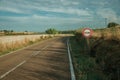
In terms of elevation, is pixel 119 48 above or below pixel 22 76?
above

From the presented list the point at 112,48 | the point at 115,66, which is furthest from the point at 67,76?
the point at 112,48

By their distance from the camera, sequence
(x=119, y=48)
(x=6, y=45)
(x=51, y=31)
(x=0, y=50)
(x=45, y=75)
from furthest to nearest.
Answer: (x=51, y=31), (x=6, y=45), (x=0, y=50), (x=119, y=48), (x=45, y=75)

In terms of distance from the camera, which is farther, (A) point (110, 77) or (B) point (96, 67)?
(B) point (96, 67)

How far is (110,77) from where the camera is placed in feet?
35.1

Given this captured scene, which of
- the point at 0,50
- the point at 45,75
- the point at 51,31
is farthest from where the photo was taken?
the point at 51,31

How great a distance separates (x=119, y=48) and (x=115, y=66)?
215 cm

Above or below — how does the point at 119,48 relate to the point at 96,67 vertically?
above

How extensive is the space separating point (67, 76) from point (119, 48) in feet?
13.2

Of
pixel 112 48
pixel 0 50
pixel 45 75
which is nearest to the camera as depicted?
pixel 45 75

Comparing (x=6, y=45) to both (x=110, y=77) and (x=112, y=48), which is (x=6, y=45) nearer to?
(x=112, y=48)

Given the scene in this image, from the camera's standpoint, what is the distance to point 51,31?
165250mm

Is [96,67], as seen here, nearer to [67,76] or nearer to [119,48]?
[119,48]

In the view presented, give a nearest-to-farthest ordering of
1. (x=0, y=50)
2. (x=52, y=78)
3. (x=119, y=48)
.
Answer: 1. (x=52, y=78)
2. (x=119, y=48)
3. (x=0, y=50)

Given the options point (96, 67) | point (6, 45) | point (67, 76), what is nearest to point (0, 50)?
point (6, 45)
